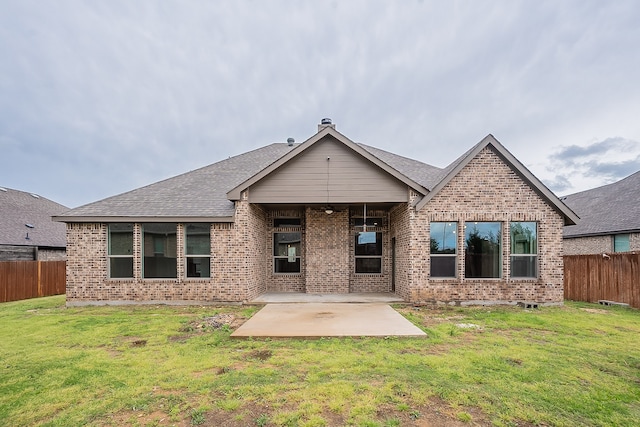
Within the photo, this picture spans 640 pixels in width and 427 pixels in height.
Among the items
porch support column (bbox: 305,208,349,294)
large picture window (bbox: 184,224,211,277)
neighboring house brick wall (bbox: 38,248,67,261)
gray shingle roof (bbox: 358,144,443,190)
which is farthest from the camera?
neighboring house brick wall (bbox: 38,248,67,261)

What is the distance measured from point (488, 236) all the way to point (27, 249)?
24.1 m

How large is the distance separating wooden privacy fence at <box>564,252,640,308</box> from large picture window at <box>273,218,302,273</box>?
1098 centimetres

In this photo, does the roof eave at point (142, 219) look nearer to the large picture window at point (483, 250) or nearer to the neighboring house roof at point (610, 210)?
the large picture window at point (483, 250)

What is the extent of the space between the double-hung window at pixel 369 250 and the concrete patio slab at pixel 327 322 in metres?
3.20

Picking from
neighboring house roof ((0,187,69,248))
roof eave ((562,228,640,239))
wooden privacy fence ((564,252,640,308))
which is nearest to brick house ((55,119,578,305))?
wooden privacy fence ((564,252,640,308))

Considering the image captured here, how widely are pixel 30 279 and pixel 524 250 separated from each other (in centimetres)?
2043

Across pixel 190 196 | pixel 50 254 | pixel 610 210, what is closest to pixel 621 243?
pixel 610 210

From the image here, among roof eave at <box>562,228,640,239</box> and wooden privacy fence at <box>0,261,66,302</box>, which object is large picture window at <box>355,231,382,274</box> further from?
wooden privacy fence at <box>0,261,66,302</box>

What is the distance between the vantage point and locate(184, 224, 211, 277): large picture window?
35.8 feet

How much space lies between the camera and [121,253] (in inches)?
431

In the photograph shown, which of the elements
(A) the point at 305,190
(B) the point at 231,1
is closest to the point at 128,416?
(A) the point at 305,190

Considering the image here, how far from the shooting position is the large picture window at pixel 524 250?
34.8 ft

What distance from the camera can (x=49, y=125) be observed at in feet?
99.2

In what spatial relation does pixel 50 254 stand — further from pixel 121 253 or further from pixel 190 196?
pixel 190 196
